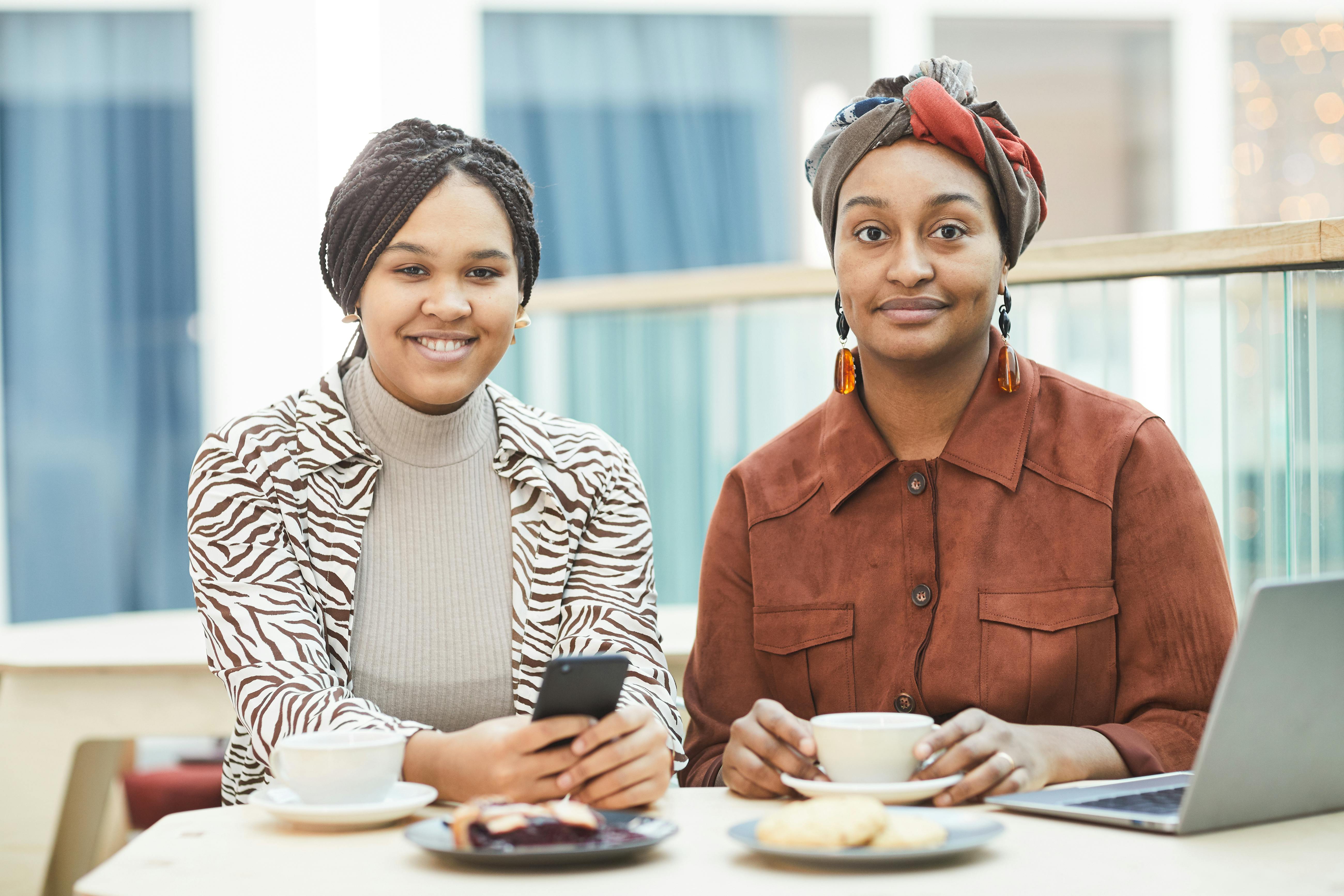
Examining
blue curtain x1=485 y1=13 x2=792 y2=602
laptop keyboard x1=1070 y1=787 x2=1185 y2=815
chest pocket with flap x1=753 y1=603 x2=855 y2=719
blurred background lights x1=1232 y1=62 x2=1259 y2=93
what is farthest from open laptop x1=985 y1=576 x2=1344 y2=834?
blurred background lights x1=1232 y1=62 x2=1259 y2=93

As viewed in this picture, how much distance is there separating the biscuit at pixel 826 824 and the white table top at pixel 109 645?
5.59 ft

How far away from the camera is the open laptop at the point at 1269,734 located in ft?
3.23

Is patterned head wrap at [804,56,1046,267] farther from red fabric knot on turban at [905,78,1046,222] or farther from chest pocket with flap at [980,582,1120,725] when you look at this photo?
chest pocket with flap at [980,582,1120,725]

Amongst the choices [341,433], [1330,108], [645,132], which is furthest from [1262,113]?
[341,433]

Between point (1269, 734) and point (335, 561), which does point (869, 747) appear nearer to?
point (1269, 734)

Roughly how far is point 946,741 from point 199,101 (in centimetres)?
411

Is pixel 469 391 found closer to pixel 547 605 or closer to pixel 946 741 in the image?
pixel 547 605

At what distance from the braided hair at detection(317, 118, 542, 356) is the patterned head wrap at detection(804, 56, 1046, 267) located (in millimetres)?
406

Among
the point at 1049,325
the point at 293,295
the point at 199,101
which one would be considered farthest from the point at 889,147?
the point at 199,101

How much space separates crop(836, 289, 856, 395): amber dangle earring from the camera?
1.79 meters

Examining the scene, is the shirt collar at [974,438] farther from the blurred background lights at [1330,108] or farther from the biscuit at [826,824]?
the blurred background lights at [1330,108]

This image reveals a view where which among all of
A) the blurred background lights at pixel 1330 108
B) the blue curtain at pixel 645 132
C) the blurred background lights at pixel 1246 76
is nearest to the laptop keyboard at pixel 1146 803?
the blue curtain at pixel 645 132

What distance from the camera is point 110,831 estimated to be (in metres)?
3.05

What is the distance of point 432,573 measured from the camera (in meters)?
1.72
